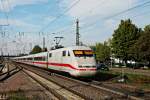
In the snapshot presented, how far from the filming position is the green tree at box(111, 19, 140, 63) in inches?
3467

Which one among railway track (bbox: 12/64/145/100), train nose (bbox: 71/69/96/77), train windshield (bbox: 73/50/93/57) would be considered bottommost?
railway track (bbox: 12/64/145/100)

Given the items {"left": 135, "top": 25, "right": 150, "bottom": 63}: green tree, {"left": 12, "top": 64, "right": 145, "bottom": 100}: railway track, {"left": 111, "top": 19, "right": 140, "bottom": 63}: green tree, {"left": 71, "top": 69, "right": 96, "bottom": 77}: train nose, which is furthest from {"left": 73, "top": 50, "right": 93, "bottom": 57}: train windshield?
{"left": 111, "top": 19, "right": 140, "bottom": 63}: green tree

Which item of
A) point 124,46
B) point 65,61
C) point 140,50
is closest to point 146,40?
point 140,50

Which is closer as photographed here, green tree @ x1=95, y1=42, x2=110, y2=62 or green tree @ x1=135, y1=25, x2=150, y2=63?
green tree @ x1=135, y1=25, x2=150, y2=63

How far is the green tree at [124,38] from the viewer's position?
88.1m

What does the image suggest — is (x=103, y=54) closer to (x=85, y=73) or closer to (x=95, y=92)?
(x=85, y=73)

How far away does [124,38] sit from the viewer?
8944cm

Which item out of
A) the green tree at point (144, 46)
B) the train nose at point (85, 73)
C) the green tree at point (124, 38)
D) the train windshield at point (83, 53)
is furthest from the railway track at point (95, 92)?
the green tree at point (124, 38)

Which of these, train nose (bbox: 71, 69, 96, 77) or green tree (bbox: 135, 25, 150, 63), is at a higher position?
green tree (bbox: 135, 25, 150, 63)

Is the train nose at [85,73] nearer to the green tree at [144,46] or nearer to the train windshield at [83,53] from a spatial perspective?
the train windshield at [83,53]

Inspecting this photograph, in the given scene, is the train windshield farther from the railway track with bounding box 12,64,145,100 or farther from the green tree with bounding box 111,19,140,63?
the green tree with bounding box 111,19,140,63

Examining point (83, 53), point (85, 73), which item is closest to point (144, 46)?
point (83, 53)

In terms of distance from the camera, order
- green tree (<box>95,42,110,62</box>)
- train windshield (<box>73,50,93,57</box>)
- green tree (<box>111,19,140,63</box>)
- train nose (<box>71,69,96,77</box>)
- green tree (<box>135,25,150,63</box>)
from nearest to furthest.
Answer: train nose (<box>71,69,96,77</box>)
train windshield (<box>73,50,93,57</box>)
green tree (<box>135,25,150,63</box>)
green tree (<box>111,19,140,63</box>)
green tree (<box>95,42,110,62</box>)

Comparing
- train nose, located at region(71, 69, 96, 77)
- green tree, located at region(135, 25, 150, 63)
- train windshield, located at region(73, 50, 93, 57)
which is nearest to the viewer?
→ train nose, located at region(71, 69, 96, 77)
